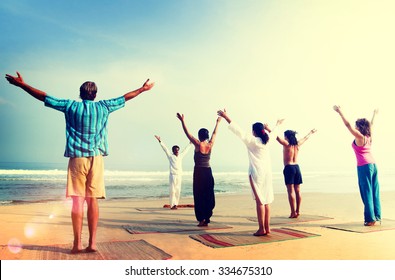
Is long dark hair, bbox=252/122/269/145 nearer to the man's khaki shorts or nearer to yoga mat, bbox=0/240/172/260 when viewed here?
yoga mat, bbox=0/240/172/260

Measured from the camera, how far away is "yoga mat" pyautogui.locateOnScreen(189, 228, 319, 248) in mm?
4668

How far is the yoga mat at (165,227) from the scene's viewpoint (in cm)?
588

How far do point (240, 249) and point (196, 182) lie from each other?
2491 mm

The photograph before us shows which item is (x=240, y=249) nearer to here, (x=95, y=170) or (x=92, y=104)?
(x=95, y=170)

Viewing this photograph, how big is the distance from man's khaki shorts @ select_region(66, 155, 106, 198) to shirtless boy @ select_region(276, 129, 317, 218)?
4.45m

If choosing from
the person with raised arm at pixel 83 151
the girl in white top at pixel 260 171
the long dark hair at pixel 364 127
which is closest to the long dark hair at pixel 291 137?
the long dark hair at pixel 364 127

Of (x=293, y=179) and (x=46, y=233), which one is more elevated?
(x=293, y=179)

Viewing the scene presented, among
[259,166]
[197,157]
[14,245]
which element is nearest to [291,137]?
[197,157]

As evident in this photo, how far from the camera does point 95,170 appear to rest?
13.5ft

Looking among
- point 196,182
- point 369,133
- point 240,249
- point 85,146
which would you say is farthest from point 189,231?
point 369,133

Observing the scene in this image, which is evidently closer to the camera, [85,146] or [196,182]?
[85,146]

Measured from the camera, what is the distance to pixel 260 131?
535 cm

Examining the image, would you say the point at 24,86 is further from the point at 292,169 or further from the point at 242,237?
the point at 292,169

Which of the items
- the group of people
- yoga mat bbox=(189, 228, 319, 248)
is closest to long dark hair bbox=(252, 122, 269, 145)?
the group of people
